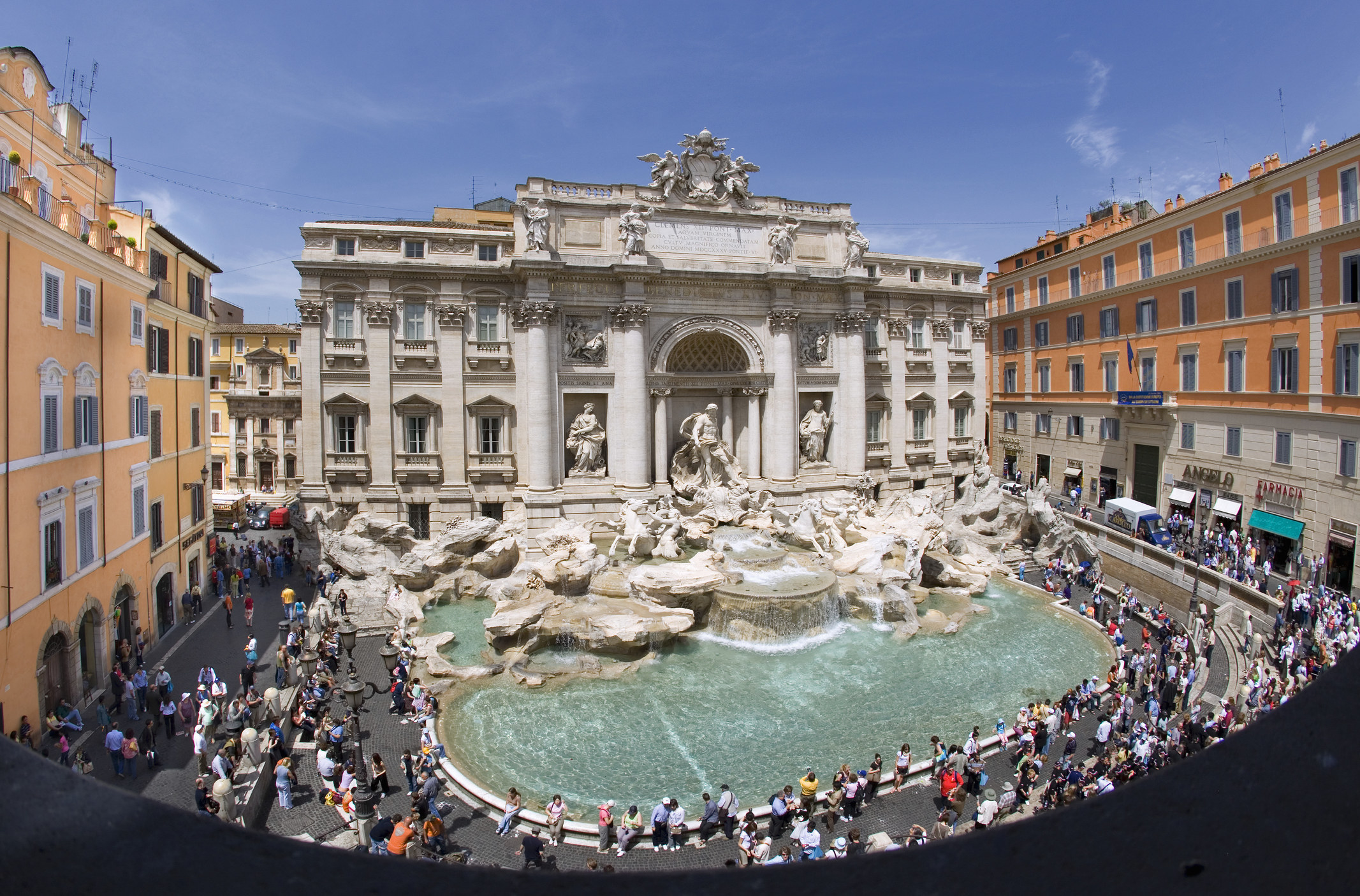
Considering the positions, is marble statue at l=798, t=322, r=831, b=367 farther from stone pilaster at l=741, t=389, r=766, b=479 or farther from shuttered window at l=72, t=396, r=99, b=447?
shuttered window at l=72, t=396, r=99, b=447

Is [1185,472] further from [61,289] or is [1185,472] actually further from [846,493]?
[61,289]

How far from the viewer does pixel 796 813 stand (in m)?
11.1

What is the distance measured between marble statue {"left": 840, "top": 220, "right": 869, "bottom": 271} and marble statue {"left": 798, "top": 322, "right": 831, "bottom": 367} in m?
2.77

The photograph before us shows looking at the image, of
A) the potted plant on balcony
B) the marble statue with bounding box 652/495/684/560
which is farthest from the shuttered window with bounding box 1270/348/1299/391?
the potted plant on balcony

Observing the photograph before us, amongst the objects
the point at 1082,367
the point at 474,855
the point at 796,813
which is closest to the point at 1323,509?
the point at 1082,367

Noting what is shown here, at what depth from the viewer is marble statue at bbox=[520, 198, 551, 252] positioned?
84.9ft

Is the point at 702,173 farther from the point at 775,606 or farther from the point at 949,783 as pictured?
the point at 949,783

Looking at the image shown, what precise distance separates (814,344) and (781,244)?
4513 mm

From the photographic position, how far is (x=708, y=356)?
30.5m

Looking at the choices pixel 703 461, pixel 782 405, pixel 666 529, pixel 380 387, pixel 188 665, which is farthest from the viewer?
pixel 782 405

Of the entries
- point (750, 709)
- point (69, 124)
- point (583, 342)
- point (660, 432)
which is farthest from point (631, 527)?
point (69, 124)

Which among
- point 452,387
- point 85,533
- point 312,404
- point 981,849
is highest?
point 452,387

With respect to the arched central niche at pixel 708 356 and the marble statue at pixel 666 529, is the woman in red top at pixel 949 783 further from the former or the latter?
the arched central niche at pixel 708 356

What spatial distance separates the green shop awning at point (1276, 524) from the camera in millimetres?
23750
